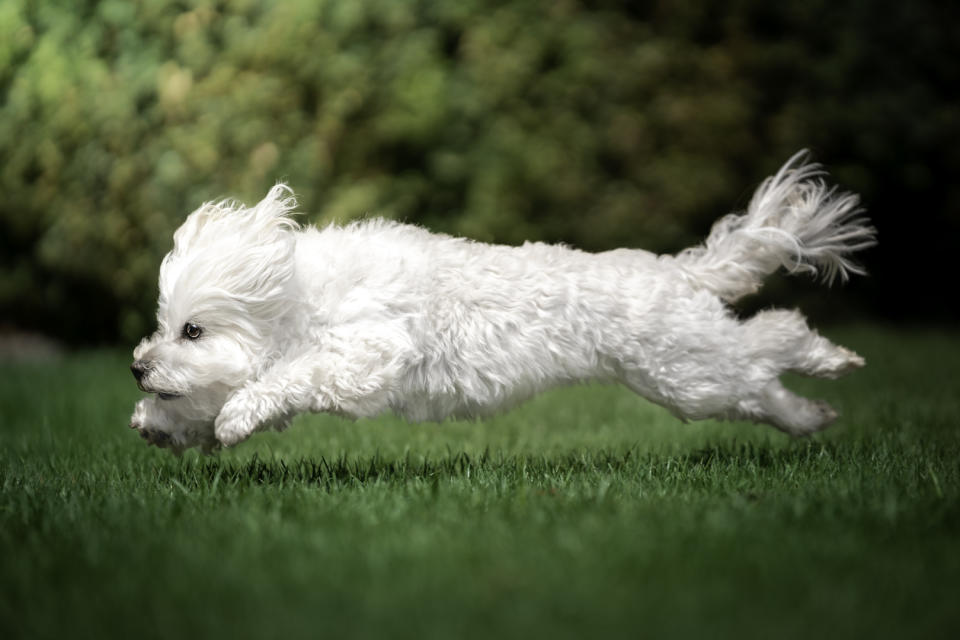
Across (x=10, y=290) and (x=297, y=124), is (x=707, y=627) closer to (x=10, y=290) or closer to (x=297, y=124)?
(x=297, y=124)

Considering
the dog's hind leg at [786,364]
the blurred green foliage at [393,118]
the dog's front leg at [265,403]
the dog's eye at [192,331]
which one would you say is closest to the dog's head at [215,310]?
the dog's eye at [192,331]

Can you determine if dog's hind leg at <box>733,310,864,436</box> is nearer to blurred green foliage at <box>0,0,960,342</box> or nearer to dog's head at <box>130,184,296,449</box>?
dog's head at <box>130,184,296,449</box>

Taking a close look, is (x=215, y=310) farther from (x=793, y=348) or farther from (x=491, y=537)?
(x=793, y=348)

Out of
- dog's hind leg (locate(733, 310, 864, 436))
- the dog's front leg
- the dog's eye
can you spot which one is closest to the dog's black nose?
the dog's eye

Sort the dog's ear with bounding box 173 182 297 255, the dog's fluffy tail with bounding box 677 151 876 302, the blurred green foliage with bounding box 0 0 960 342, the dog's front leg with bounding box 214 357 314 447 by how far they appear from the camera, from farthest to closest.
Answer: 1. the blurred green foliage with bounding box 0 0 960 342
2. the dog's fluffy tail with bounding box 677 151 876 302
3. the dog's ear with bounding box 173 182 297 255
4. the dog's front leg with bounding box 214 357 314 447

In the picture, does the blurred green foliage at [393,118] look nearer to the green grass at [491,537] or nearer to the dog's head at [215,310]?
the green grass at [491,537]

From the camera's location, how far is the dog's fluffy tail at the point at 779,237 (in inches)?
162

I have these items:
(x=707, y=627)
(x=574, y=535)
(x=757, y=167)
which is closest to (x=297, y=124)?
(x=757, y=167)

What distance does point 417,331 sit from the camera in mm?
3680

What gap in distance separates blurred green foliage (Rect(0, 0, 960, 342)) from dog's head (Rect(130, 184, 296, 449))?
3492 millimetres

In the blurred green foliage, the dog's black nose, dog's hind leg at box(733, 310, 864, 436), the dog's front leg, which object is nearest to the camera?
the dog's front leg

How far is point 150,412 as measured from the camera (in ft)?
12.2

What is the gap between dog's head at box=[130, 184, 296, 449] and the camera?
3.51 m

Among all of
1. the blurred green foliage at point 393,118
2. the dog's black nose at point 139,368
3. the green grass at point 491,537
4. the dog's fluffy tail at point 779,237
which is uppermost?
the blurred green foliage at point 393,118
